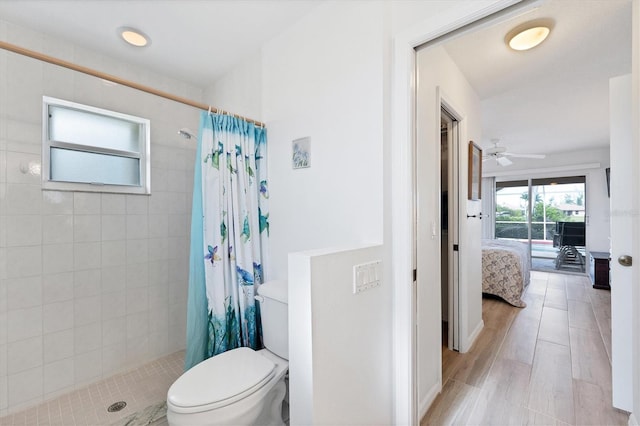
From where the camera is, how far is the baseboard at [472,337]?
2.32 m

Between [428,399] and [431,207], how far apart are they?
1.19 m

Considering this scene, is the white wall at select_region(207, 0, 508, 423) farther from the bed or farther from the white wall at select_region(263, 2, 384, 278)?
the bed

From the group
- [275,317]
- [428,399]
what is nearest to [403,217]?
[275,317]

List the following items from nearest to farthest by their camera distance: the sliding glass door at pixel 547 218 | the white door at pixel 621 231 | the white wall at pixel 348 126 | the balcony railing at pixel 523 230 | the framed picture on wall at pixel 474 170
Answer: the white wall at pixel 348 126 < the white door at pixel 621 231 < the framed picture on wall at pixel 474 170 < the sliding glass door at pixel 547 218 < the balcony railing at pixel 523 230

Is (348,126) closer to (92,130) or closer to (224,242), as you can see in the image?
(224,242)

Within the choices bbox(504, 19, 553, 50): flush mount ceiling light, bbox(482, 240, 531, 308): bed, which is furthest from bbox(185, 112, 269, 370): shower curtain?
bbox(482, 240, 531, 308): bed

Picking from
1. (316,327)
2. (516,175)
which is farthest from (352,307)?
(516,175)

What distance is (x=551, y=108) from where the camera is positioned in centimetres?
314

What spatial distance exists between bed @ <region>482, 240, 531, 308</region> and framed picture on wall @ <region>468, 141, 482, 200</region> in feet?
4.43

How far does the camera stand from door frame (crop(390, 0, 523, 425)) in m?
1.31

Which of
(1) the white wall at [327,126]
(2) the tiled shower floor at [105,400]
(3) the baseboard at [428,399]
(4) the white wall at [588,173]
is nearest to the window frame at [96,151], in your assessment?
(1) the white wall at [327,126]

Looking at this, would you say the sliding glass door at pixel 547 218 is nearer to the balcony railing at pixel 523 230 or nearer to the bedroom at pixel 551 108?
the balcony railing at pixel 523 230

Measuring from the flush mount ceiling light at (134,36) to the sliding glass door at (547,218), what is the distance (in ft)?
16.6

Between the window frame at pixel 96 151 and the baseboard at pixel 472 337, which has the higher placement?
the window frame at pixel 96 151
